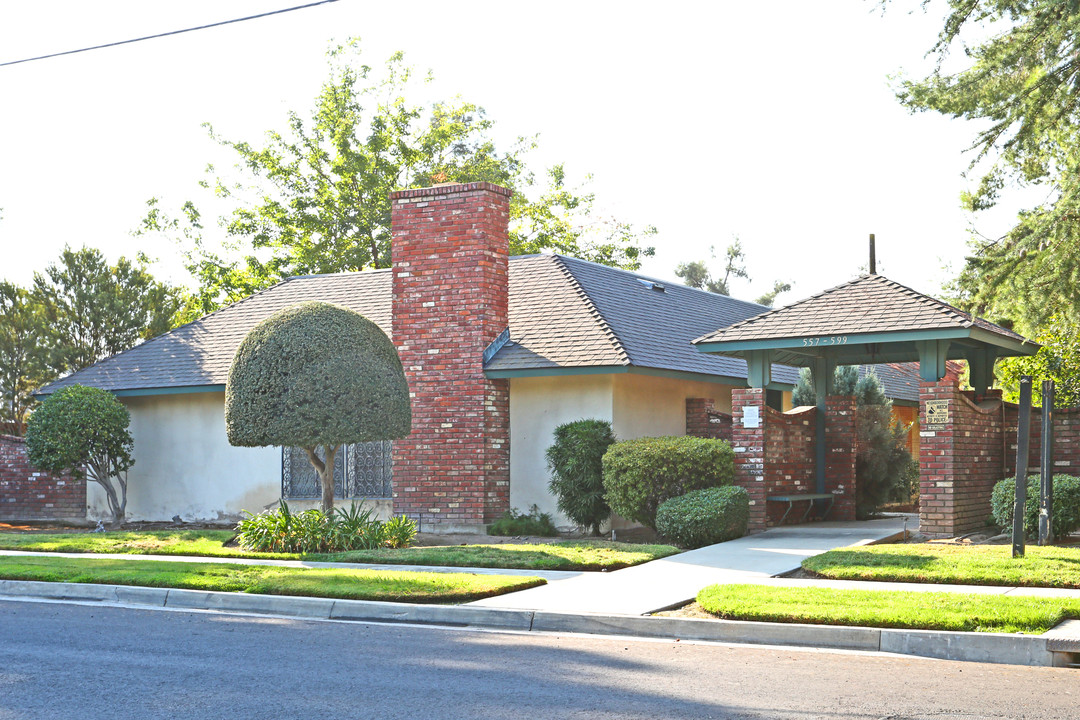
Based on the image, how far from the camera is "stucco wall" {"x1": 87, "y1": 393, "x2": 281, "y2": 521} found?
2173cm

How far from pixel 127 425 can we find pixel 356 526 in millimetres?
8606

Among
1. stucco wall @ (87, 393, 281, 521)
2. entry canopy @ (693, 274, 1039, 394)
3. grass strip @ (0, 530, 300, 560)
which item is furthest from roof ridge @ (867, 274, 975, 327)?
stucco wall @ (87, 393, 281, 521)

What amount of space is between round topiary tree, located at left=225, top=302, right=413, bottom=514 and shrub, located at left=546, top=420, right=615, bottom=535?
9.21ft

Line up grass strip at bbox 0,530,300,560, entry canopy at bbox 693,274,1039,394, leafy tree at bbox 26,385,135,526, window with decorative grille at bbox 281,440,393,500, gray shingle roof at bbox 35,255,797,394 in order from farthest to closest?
leafy tree at bbox 26,385,135,526 < window with decorative grille at bbox 281,440,393,500 < gray shingle roof at bbox 35,255,797,394 < grass strip at bbox 0,530,300,560 < entry canopy at bbox 693,274,1039,394

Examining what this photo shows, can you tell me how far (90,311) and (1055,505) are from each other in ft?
98.5

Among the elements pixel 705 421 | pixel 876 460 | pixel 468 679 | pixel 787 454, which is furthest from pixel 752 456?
pixel 468 679

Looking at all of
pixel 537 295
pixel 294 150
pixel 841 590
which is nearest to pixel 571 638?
pixel 841 590

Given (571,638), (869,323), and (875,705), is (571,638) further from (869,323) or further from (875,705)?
(869,323)

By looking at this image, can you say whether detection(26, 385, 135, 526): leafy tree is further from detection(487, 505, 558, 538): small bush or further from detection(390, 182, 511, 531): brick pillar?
detection(487, 505, 558, 538): small bush

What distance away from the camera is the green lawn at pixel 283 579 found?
36.9ft

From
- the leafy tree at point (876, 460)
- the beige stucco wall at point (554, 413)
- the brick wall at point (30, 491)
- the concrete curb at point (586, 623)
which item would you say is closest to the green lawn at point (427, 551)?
the beige stucco wall at point (554, 413)

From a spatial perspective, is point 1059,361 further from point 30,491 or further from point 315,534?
point 30,491

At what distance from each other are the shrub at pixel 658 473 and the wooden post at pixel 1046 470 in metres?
4.55

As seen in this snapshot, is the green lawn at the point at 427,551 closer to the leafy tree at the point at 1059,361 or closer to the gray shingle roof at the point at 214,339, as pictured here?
the gray shingle roof at the point at 214,339
